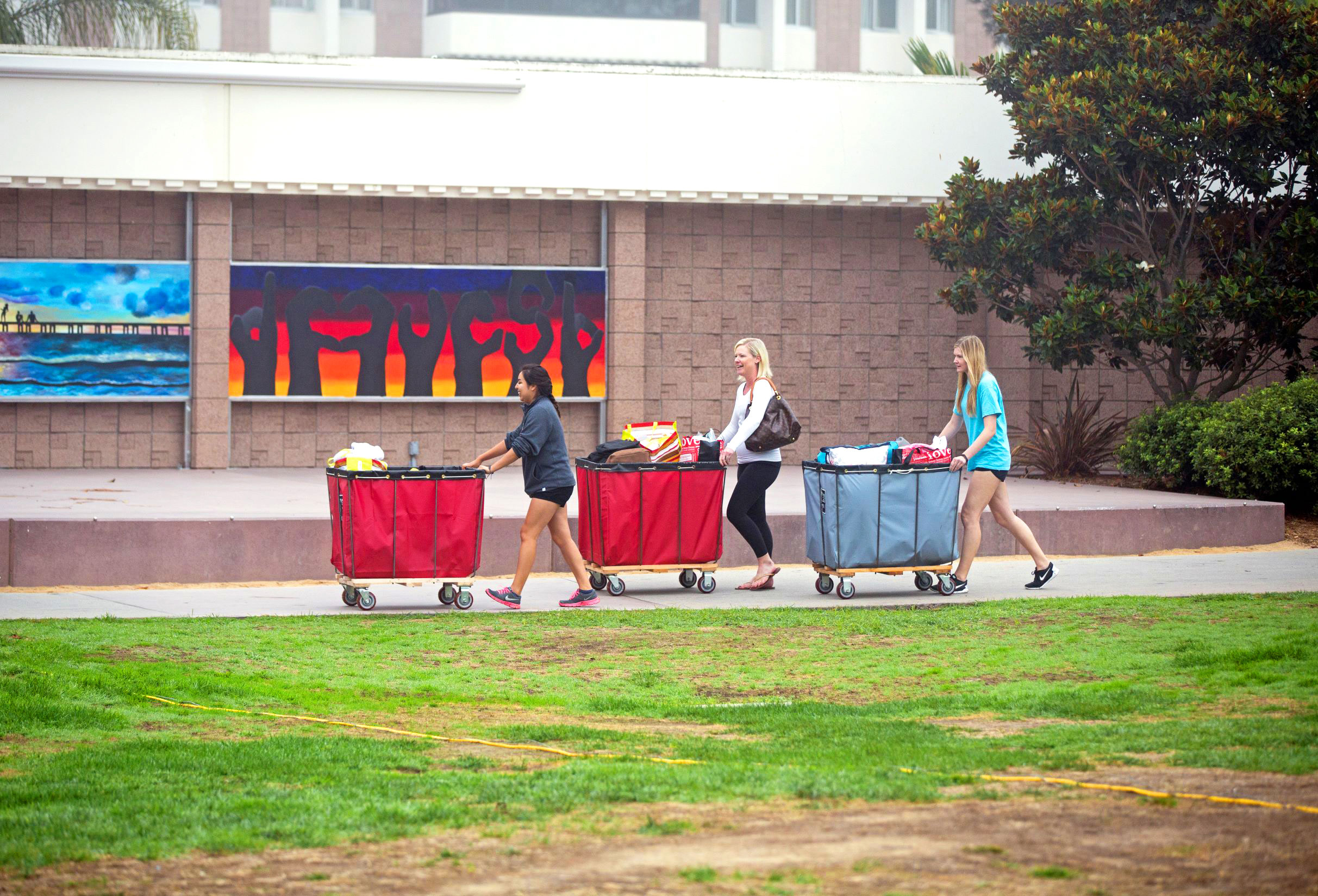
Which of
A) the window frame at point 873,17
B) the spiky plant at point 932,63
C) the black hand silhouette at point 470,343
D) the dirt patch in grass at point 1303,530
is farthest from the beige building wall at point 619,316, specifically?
the window frame at point 873,17

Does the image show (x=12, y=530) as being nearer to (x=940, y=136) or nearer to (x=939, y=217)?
(x=939, y=217)

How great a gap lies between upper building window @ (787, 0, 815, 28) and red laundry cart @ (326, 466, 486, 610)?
1484 inches

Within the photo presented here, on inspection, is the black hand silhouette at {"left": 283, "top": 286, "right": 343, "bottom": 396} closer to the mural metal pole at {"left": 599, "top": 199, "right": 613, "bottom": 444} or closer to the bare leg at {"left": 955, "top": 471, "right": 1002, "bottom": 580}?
the mural metal pole at {"left": 599, "top": 199, "right": 613, "bottom": 444}

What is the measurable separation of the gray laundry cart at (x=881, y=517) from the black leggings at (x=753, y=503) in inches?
15.1

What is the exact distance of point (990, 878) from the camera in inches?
182

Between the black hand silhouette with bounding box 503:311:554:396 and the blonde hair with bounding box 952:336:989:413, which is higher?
the black hand silhouette with bounding box 503:311:554:396

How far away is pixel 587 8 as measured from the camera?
4519 cm

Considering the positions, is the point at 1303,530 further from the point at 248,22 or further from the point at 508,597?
the point at 248,22

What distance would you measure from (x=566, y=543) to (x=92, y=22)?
16011 millimetres

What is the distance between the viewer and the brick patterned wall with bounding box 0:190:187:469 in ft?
67.3

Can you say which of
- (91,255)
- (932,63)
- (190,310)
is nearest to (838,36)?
(932,63)

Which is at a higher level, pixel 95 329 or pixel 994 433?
pixel 95 329

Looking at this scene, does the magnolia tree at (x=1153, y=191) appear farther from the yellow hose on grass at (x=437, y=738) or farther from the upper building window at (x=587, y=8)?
the upper building window at (x=587, y=8)

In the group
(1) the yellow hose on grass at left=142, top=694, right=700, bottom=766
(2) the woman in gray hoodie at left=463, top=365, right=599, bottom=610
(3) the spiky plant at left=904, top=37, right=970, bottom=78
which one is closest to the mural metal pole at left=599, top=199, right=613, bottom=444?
(3) the spiky plant at left=904, top=37, right=970, bottom=78
